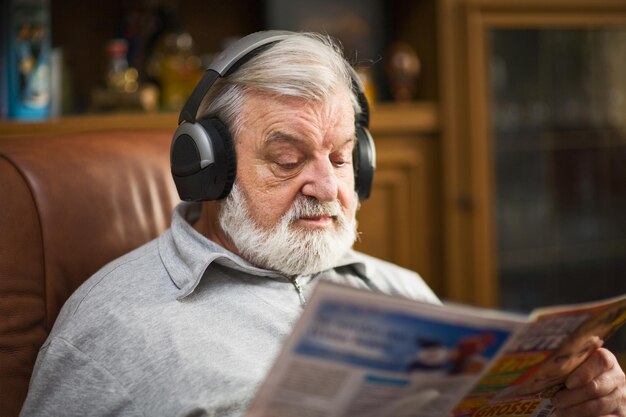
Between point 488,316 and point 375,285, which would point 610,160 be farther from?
point 488,316

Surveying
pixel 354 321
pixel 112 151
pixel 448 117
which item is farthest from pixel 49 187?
pixel 448 117

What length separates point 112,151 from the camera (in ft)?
4.42

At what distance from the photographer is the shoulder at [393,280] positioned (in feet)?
4.43

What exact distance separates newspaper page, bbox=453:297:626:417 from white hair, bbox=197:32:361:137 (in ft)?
1.60

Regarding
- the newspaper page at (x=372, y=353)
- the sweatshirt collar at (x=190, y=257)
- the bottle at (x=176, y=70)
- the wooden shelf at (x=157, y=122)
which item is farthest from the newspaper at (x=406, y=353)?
the bottle at (x=176, y=70)

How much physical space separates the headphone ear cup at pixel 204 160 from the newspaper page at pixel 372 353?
43 cm

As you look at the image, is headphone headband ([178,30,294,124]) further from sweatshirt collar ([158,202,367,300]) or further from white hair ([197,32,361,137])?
sweatshirt collar ([158,202,367,300])

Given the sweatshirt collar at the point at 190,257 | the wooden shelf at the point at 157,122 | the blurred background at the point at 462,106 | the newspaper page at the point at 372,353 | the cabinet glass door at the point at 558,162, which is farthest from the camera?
the cabinet glass door at the point at 558,162

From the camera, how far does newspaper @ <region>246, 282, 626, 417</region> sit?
747 millimetres

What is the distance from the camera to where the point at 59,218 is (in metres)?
1.22

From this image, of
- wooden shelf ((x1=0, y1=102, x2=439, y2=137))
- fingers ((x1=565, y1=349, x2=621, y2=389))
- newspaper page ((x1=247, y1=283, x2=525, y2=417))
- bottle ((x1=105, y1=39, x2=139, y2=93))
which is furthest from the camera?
bottle ((x1=105, y1=39, x2=139, y2=93))

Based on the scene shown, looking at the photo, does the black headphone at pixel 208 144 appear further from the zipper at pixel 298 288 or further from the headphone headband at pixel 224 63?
the zipper at pixel 298 288

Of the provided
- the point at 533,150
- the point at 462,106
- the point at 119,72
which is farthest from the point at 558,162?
the point at 119,72

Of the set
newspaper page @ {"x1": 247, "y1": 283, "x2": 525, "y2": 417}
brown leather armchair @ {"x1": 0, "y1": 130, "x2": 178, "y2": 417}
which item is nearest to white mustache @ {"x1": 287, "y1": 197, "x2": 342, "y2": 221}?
brown leather armchair @ {"x1": 0, "y1": 130, "x2": 178, "y2": 417}
